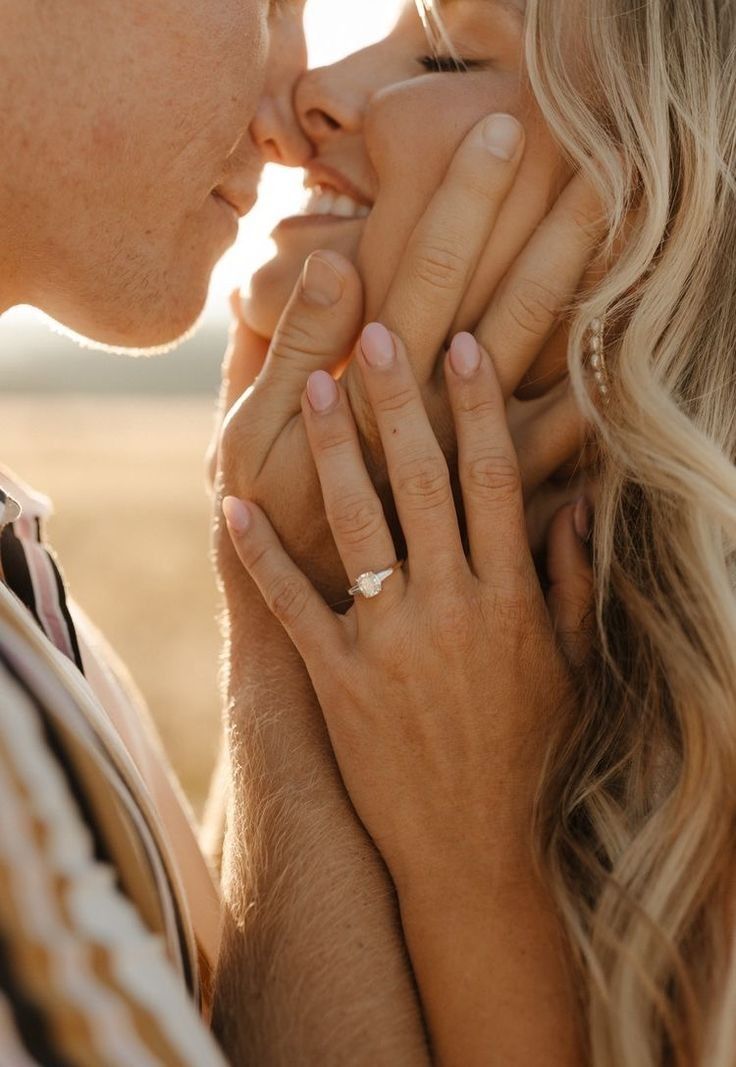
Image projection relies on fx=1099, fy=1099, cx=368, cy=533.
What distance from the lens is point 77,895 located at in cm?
141

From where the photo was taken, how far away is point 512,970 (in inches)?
79.4

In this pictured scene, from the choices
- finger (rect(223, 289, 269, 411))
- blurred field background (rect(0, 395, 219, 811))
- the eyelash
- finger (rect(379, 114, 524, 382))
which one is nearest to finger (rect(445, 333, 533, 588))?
finger (rect(379, 114, 524, 382))

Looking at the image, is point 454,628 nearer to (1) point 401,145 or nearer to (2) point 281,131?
(1) point 401,145

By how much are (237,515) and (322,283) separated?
0.57 m

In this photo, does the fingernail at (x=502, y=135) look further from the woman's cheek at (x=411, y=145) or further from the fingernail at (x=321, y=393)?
the fingernail at (x=321, y=393)

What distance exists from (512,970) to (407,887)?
0.80ft

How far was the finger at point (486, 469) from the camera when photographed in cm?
224

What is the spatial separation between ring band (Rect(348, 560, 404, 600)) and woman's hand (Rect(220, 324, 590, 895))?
0.01 m

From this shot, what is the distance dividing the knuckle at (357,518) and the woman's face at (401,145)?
1.63 ft

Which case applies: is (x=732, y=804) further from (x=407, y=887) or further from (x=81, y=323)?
(x=81, y=323)

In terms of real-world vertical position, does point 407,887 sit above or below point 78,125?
below

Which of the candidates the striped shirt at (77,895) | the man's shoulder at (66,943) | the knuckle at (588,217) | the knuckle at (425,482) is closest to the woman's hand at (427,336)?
the knuckle at (588,217)

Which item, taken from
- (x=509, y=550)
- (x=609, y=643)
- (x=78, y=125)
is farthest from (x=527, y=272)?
(x=78, y=125)

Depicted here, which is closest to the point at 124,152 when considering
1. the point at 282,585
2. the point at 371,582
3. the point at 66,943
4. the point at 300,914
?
the point at 282,585
